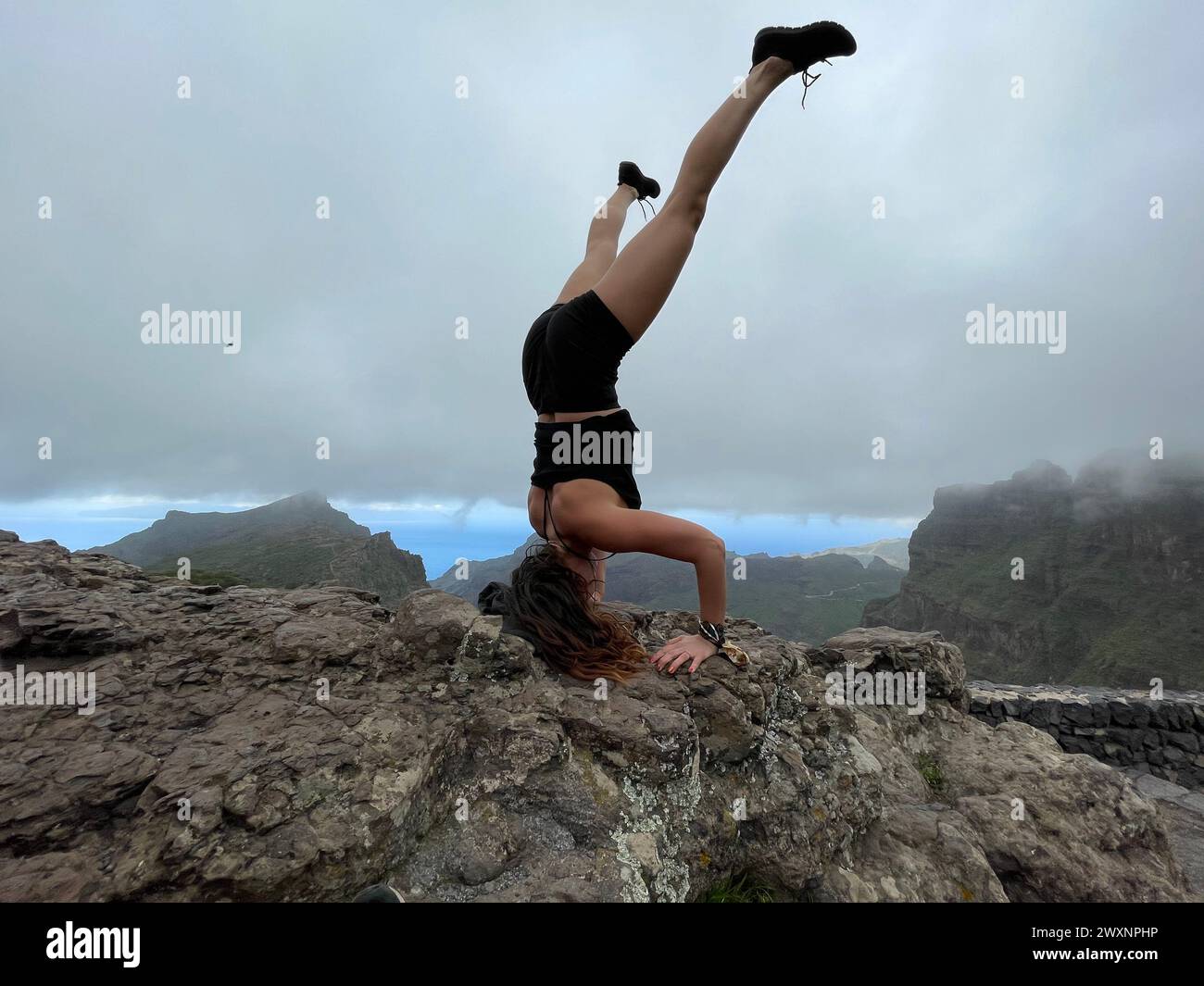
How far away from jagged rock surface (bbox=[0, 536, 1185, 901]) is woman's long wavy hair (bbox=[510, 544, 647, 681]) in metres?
0.13

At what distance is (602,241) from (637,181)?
0.79 metres

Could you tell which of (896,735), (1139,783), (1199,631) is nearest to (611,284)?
(896,735)

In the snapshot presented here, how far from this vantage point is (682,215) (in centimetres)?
309

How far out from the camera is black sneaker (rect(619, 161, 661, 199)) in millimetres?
4750

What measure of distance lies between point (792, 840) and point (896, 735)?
219cm

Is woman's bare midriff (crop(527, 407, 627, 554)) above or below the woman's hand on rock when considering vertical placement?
above

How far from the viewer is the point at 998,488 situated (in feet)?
336

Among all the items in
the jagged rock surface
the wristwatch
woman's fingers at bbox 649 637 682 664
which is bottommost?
the jagged rock surface

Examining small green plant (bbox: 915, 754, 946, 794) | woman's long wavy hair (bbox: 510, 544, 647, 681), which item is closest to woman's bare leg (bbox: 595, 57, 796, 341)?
woman's long wavy hair (bbox: 510, 544, 647, 681)

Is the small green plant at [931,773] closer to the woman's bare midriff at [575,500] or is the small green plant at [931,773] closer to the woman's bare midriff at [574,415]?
the woman's bare midriff at [575,500]

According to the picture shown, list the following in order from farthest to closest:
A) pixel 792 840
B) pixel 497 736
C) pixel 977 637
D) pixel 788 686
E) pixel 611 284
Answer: pixel 977 637 → pixel 788 686 → pixel 611 284 → pixel 792 840 → pixel 497 736

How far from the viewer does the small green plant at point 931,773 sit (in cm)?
405

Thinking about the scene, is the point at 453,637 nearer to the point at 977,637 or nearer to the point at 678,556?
the point at 678,556

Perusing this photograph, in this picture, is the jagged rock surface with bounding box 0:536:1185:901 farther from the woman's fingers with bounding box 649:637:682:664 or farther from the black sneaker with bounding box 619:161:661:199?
the black sneaker with bounding box 619:161:661:199
